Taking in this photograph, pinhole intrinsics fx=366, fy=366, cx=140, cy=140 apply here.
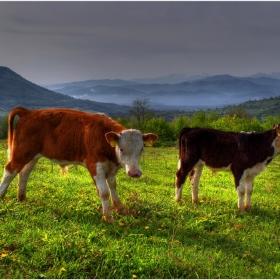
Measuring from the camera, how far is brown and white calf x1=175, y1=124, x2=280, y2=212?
895 cm

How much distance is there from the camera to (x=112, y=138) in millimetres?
6867

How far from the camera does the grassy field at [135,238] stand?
507 centimetres

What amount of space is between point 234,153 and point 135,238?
3950 mm

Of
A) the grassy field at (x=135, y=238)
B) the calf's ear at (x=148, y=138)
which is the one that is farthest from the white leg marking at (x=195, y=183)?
the calf's ear at (x=148, y=138)

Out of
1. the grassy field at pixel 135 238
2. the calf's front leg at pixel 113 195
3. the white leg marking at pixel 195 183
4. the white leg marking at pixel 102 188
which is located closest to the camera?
the grassy field at pixel 135 238

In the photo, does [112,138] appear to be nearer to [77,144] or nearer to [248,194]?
[77,144]

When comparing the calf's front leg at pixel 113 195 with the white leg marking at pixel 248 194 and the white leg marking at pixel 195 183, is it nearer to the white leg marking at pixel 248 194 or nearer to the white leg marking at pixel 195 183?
the white leg marking at pixel 195 183

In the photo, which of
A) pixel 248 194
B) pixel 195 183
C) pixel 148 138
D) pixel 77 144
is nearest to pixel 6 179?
pixel 77 144

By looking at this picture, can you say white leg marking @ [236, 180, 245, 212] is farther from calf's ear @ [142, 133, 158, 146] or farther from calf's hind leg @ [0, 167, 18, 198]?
calf's hind leg @ [0, 167, 18, 198]

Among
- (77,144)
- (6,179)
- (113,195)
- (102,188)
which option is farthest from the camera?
(6,179)

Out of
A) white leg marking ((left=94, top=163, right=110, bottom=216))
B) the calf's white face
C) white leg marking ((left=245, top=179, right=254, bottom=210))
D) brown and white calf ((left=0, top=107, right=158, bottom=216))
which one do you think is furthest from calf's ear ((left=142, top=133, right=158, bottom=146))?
white leg marking ((left=245, top=179, right=254, bottom=210))

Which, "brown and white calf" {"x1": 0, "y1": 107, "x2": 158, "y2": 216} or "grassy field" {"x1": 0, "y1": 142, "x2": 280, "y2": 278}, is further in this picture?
"brown and white calf" {"x1": 0, "y1": 107, "x2": 158, "y2": 216}

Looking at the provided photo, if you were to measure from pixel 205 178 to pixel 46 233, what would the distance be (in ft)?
34.2

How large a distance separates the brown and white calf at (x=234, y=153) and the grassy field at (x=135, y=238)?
70cm
